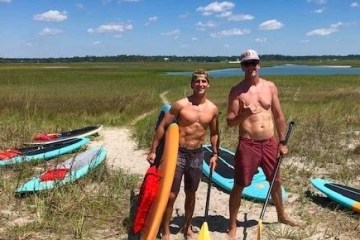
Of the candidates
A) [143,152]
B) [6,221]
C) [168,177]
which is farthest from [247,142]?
[143,152]

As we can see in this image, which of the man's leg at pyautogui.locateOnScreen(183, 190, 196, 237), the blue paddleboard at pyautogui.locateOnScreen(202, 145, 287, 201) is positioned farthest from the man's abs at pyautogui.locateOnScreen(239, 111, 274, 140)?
the blue paddleboard at pyautogui.locateOnScreen(202, 145, 287, 201)

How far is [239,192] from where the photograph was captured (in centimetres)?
479

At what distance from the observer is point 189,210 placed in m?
4.85

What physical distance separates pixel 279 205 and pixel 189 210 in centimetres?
109

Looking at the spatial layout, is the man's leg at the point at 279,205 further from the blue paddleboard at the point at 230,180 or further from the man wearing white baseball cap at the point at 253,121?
the blue paddleboard at the point at 230,180

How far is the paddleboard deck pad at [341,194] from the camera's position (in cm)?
570

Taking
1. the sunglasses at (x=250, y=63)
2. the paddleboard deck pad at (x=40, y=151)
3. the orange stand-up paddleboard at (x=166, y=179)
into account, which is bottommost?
the paddleboard deck pad at (x=40, y=151)

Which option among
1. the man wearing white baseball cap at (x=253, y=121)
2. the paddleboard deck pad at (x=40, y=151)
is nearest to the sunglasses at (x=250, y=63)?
the man wearing white baseball cap at (x=253, y=121)

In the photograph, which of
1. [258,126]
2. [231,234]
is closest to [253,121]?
[258,126]

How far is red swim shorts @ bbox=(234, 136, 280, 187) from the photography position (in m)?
4.64

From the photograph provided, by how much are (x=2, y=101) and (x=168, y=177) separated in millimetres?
14783

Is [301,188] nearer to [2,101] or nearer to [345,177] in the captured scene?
[345,177]

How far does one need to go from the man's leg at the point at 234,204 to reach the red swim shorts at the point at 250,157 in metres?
0.11

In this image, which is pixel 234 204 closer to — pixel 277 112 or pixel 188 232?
pixel 188 232
